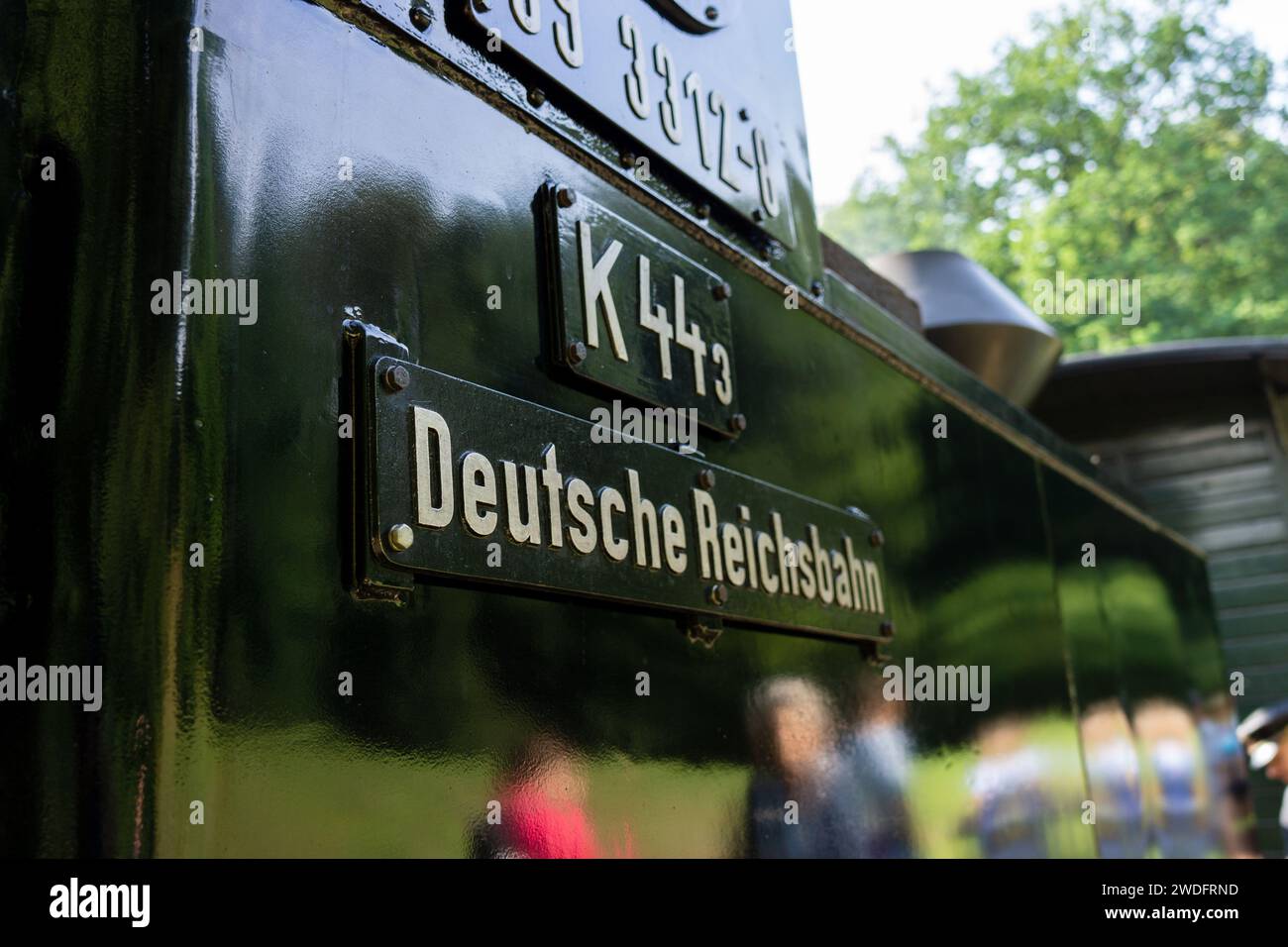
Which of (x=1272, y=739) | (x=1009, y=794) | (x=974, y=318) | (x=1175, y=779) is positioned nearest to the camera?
(x=1009, y=794)

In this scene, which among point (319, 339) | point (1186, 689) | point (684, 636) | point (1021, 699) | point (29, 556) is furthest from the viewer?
point (1186, 689)

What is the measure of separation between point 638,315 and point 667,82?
1.25 ft

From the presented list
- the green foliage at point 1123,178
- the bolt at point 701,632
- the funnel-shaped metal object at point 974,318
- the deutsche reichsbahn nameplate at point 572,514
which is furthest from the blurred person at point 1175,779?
the green foliage at point 1123,178

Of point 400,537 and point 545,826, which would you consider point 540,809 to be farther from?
point 400,537

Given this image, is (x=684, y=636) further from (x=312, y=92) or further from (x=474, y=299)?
(x=312, y=92)

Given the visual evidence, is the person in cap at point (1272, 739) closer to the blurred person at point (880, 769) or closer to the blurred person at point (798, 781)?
the blurred person at point (880, 769)

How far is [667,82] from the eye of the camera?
5.17 feet

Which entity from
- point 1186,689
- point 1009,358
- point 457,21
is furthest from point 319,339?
point 1186,689

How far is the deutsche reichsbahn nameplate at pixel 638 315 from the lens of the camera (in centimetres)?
129

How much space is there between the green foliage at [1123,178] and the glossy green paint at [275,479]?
40.7ft

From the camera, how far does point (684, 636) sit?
1393 millimetres

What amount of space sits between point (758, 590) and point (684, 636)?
0.15 meters

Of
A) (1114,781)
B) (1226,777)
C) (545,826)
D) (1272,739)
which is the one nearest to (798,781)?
(545,826)
